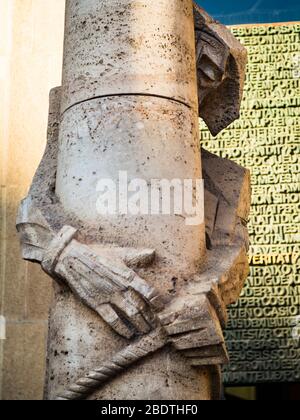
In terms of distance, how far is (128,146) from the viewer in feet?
9.23

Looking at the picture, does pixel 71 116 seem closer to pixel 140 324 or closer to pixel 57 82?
pixel 140 324

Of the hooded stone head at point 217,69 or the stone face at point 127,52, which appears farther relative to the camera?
the hooded stone head at point 217,69

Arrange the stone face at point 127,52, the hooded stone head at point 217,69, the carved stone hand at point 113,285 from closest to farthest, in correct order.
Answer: the carved stone hand at point 113,285
the stone face at point 127,52
the hooded stone head at point 217,69

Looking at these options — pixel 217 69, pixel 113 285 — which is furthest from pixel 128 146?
pixel 217 69

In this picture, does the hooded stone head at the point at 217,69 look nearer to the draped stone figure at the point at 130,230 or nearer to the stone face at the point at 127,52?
the draped stone figure at the point at 130,230

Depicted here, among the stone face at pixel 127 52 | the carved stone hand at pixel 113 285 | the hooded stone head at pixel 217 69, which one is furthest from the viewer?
the hooded stone head at pixel 217 69

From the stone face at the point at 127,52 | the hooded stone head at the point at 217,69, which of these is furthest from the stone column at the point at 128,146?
the hooded stone head at the point at 217,69

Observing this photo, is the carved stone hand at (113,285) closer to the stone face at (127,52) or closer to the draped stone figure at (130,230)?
the draped stone figure at (130,230)

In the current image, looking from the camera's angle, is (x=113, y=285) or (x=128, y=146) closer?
(x=113, y=285)

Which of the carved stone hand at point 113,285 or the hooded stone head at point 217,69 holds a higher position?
the hooded stone head at point 217,69

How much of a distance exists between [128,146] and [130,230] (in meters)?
0.33

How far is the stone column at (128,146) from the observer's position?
8.61 feet

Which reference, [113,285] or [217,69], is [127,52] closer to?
[217,69]
